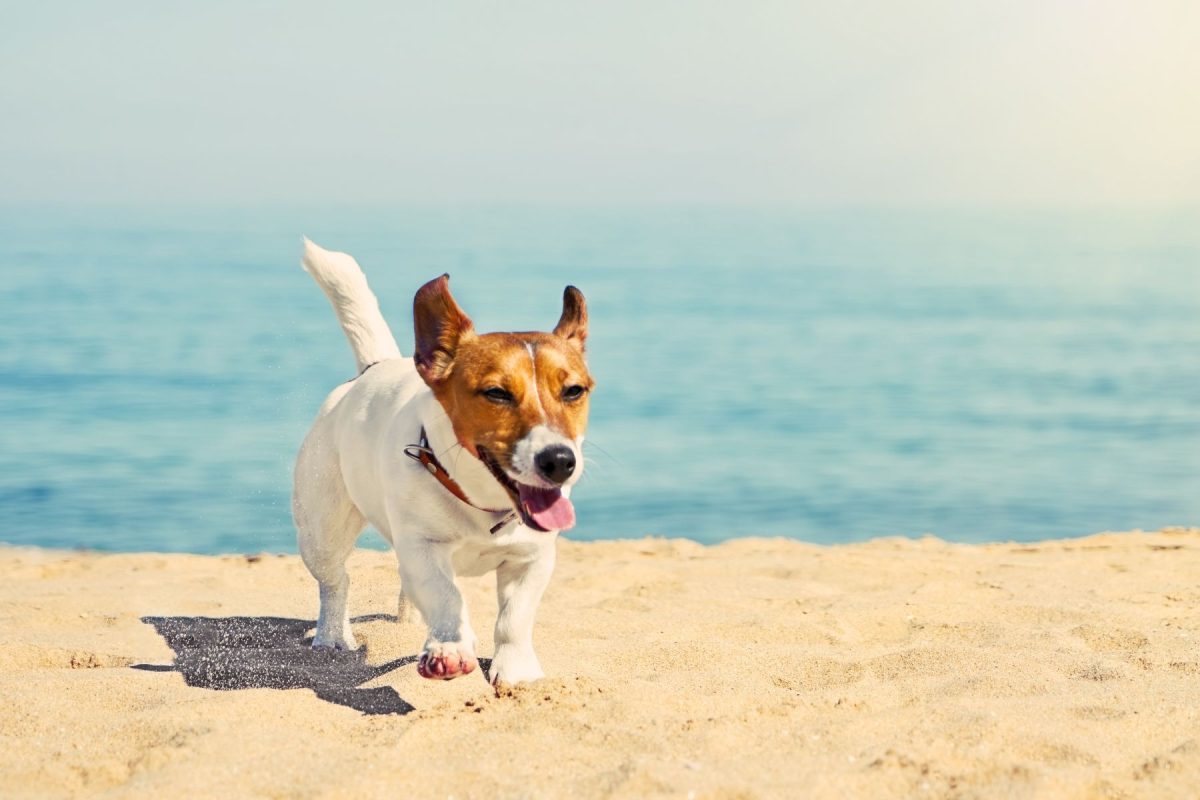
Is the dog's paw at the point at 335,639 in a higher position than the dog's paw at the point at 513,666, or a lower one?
lower

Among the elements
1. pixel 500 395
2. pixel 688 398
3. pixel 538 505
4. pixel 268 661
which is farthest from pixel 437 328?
pixel 688 398

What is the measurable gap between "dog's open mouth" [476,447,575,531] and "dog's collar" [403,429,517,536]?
0.24m

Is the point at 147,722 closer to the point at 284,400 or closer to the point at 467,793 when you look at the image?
the point at 467,793

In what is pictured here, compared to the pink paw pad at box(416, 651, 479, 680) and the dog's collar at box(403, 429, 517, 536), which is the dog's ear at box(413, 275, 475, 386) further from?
the pink paw pad at box(416, 651, 479, 680)

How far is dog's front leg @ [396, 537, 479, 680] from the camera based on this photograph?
4.27 meters

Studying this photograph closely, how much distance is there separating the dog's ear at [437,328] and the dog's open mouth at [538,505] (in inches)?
18.2

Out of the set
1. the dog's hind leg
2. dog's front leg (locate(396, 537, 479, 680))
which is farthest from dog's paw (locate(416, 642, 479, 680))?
the dog's hind leg

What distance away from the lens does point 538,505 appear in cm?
419

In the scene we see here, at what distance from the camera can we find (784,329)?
3381 centimetres

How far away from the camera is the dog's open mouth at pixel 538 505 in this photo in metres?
4.18

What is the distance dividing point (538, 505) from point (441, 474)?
1.55 ft

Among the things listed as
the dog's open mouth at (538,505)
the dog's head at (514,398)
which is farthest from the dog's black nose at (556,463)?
the dog's open mouth at (538,505)

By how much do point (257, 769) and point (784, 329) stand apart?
30.8m

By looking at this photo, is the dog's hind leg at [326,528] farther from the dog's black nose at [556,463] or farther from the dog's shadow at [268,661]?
the dog's black nose at [556,463]
